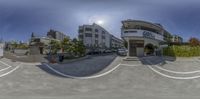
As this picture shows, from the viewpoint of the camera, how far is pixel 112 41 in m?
119

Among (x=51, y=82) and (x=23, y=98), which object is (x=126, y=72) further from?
(x=23, y=98)

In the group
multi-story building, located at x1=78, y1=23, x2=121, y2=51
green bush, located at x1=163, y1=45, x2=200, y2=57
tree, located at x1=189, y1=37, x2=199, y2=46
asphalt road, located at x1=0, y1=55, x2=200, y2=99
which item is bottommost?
asphalt road, located at x1=0, y1=55, x2=200, y2=99

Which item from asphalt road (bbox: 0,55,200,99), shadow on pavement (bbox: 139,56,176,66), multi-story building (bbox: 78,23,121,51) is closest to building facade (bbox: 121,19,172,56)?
shadow on pavement (bbox: 139,56,176,66)

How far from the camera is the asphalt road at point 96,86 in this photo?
499 inches

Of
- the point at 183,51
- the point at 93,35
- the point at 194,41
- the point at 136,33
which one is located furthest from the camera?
the point at 93,35

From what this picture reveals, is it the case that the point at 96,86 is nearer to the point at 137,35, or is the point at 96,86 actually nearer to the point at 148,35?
the point at 137,35

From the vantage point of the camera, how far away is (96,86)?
15156 millimetres

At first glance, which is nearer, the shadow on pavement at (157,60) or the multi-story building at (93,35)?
the shadow on pavement at (157,60)

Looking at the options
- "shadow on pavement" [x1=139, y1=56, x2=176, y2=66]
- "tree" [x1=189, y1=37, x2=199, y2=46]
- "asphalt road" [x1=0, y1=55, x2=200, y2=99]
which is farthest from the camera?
"tree" [x1=189, y1=37, x2=199, y2=46]

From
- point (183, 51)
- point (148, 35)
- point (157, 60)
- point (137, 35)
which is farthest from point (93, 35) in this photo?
point (157, 60)

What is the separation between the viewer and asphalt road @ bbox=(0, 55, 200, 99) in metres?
12.7

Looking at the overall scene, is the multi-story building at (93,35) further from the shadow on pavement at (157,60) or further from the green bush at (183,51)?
the shadow on pavement at (157,60)

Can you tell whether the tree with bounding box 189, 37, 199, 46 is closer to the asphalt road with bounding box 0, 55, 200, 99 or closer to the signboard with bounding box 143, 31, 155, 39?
the signboard with bounding box 143, 31, 155, 39

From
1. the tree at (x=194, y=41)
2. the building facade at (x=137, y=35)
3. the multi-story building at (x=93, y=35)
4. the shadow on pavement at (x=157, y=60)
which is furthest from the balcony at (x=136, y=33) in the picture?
the multi-story building at (x=93, y=35)
